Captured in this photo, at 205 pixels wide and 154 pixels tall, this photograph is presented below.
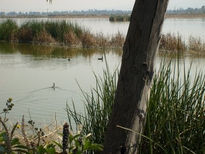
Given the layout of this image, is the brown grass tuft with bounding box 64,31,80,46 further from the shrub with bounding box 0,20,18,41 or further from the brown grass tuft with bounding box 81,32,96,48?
the shrub with bounding box 0,20,18,41

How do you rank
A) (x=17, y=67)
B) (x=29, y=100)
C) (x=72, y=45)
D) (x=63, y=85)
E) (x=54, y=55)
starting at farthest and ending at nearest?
(x=72, y=45)
(x=54, y=55)
(x=17, y=67)
(x=63, y=85)
(x=29, y=100)

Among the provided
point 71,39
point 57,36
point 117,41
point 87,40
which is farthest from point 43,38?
point 117,41

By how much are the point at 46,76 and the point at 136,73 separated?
7689 mm

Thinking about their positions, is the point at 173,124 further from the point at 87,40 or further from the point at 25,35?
the point at 25,35

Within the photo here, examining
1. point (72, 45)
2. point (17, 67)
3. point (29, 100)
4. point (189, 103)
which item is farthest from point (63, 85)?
point (72, 45)

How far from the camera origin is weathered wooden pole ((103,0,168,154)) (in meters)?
1.69

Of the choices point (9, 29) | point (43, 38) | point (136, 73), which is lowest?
point (43, 38)

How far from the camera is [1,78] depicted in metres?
9.02

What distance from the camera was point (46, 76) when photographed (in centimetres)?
927

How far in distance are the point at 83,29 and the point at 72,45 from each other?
0.86 metres

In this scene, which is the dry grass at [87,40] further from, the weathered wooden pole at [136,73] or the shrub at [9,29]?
the weathered wooden pole at [136,73]

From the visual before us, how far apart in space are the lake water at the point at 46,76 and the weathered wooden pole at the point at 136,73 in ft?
4.08

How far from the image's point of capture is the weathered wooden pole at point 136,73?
5.56 feet

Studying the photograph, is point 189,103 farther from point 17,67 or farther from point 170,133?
point 17,67
